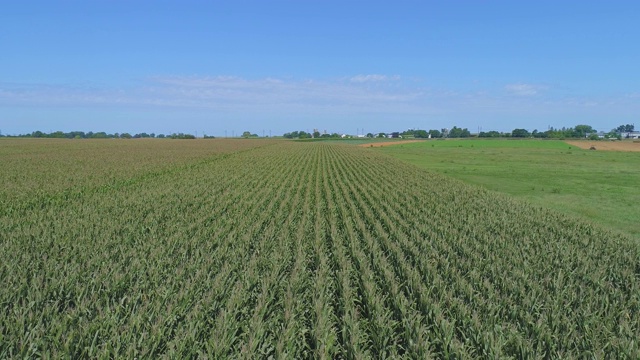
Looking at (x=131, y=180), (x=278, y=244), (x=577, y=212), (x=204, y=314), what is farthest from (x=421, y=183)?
(x=204, y=314)

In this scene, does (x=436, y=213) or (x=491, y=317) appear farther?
(x=436, y=213)

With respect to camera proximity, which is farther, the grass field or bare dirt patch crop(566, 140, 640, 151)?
bare dirt patch crop(566, 140, 640, 151)

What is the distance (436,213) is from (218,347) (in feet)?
37.4

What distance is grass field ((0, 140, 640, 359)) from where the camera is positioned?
4871mm

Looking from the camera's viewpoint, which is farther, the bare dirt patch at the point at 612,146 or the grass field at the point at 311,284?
the bare dirt patch at the point at 612,146

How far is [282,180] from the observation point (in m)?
25.0

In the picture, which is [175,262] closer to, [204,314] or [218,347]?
[204,314]

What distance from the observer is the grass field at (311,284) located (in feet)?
16.0

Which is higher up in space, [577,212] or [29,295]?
[29,295]

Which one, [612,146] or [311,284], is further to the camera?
[612,146]

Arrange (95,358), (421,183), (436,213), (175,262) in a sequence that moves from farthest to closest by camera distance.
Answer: (421,183)
(436,213)
(175,262)
(95,358)

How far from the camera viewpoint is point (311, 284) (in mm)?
7172

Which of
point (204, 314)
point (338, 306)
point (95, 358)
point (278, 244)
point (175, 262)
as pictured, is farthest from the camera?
point (278, 244)

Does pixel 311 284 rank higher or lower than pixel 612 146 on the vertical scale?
higher
